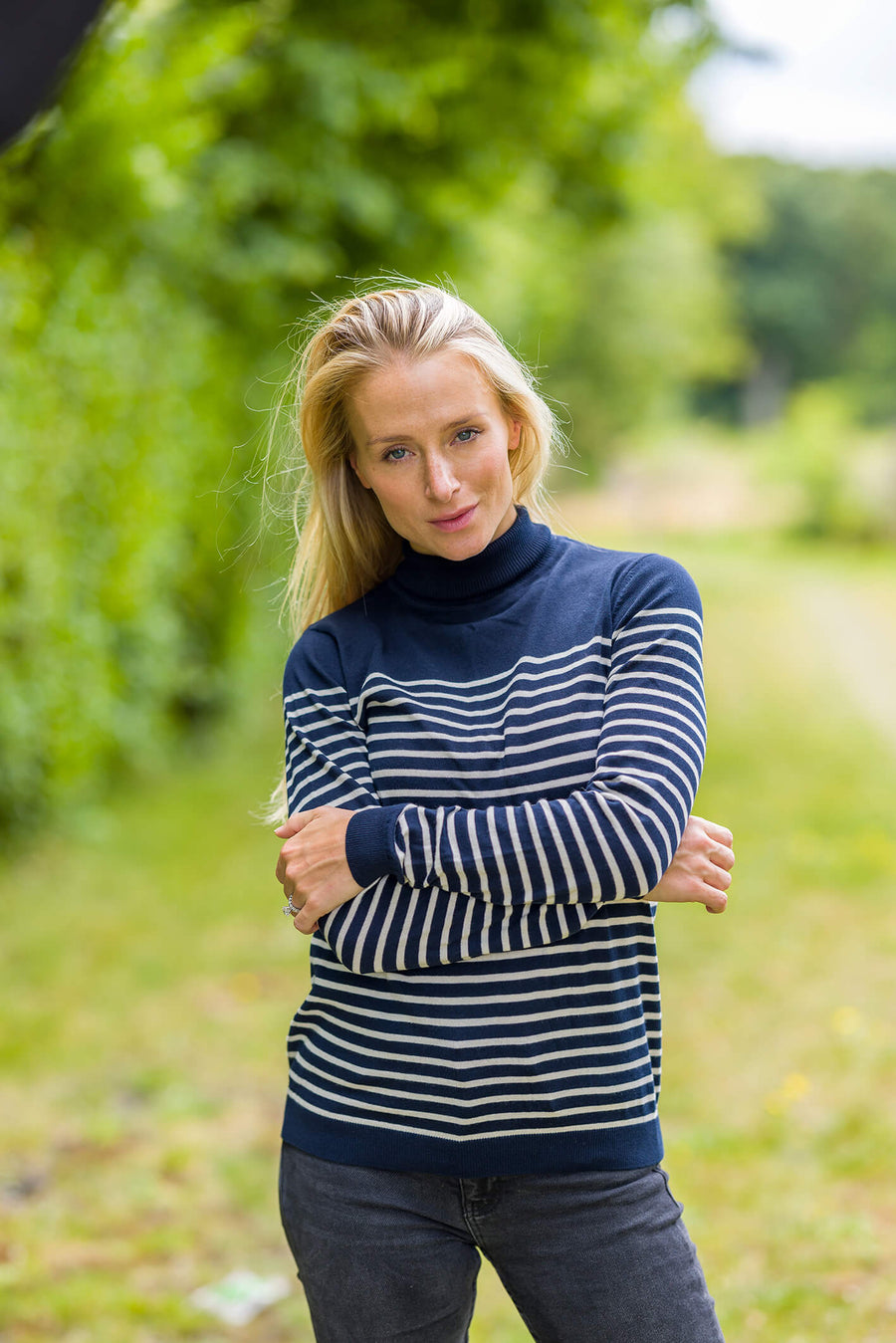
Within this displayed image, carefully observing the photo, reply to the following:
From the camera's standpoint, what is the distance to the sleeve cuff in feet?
5.25

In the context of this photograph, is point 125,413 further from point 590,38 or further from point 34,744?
point 590,38

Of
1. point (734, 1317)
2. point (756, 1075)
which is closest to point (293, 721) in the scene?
point (734, 1317)

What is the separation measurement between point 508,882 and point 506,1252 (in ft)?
1.56

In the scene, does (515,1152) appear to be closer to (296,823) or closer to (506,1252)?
(506,1252)

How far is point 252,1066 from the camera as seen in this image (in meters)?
4.55

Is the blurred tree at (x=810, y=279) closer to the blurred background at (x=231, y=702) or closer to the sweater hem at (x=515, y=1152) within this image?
the blurred background at (x=231, y=702)

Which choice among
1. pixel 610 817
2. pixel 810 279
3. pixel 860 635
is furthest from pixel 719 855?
pixel 810 279

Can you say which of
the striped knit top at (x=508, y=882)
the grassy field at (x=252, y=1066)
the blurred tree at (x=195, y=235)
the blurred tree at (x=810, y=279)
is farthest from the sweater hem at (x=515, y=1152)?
the blurred tree at (x=810, y=279)

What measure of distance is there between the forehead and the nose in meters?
0.05

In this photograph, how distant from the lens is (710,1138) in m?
3.96

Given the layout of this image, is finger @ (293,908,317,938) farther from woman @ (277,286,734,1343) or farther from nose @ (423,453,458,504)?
nose @ (423,453,458,504)

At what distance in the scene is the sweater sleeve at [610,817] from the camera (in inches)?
61.1

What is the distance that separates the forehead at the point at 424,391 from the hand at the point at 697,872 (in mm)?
617

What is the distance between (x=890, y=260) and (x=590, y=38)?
46536mm
